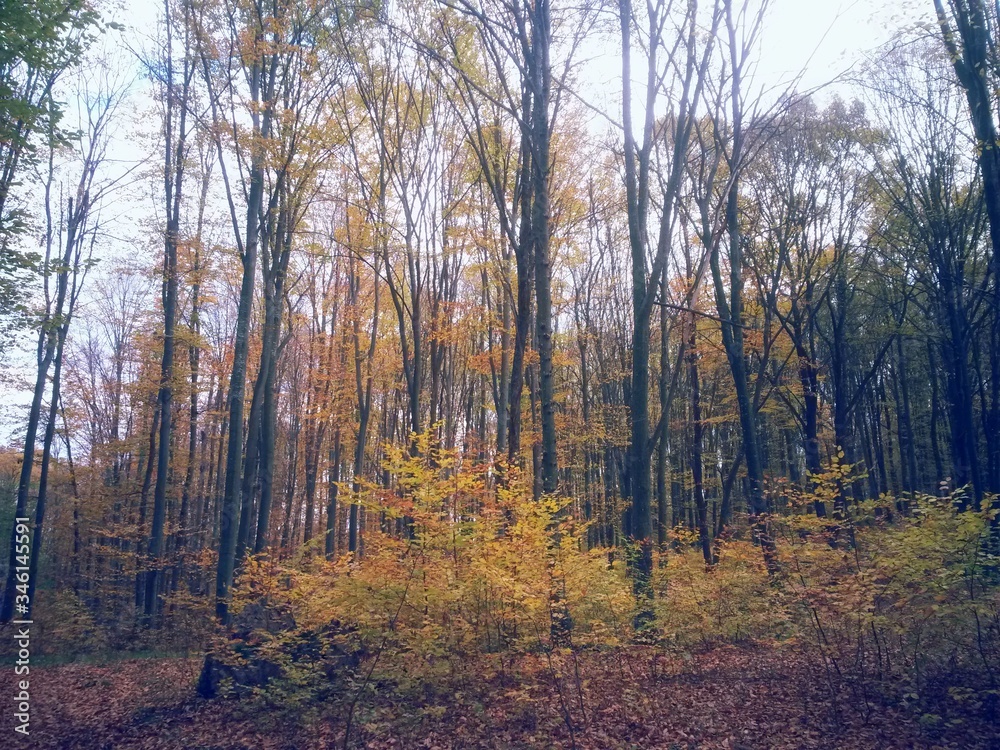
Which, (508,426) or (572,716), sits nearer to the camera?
(572,716)

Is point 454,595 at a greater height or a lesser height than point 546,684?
greater

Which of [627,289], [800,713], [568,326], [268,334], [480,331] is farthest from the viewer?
[568,326]

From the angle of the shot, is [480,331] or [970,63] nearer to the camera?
[970,63]

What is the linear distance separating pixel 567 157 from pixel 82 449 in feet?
71.7

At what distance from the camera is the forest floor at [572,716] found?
574 centimetres

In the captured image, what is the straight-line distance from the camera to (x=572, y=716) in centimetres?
633

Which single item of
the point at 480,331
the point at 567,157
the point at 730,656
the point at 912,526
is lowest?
the point at 730,656

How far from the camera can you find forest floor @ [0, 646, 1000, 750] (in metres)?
5.74

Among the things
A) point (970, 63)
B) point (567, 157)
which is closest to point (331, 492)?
point (567, 157)

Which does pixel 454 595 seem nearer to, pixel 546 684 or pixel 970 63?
pixel 546 684

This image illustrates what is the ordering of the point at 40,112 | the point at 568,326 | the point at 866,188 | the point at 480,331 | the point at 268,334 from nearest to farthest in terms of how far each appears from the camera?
the point at 40,112
the point at 268,334
the point at 866,188
the point at 480,331
the point at 568,326

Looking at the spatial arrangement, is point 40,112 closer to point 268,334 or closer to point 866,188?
point 268,334

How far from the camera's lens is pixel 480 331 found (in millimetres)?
19484

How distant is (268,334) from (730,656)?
9845 mm
